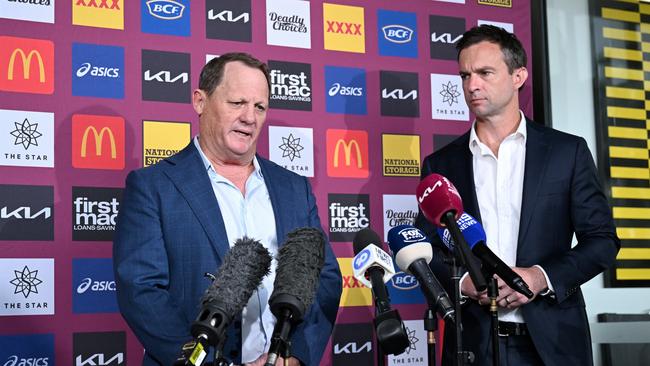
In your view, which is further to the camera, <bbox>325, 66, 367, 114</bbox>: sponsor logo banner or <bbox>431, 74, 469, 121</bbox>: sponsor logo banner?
<bbox>431, 74, 469, 121</bbox>: sponsor logo banner

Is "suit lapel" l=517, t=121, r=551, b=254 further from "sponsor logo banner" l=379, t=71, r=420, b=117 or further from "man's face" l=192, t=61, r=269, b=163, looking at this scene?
"sponsor logo banner" l=379, t=71, r=420, b=117

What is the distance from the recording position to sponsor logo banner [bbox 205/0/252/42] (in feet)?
12.6

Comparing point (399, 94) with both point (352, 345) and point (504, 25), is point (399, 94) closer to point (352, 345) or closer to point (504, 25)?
point (504, 25)

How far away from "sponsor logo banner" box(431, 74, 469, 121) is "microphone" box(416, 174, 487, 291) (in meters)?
1.97

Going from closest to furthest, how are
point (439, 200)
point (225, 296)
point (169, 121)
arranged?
point (225, 296) → point (439, 200) → point (169, 121)

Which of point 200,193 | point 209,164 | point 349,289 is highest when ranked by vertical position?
point 209,164

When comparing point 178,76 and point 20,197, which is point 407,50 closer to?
point 178,76

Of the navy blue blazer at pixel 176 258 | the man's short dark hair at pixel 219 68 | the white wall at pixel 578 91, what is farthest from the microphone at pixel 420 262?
the white wall at pixel 578 91

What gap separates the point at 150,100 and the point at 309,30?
2.88ft

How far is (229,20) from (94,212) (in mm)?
1104

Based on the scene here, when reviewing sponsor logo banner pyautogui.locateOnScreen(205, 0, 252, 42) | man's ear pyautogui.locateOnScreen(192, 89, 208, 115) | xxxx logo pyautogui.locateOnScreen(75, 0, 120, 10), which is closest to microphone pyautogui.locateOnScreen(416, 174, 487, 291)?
man's ear pyautogui.locateOnScreen(192, 89, 208, 115)

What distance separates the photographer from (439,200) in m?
2.26

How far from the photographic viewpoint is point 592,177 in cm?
302

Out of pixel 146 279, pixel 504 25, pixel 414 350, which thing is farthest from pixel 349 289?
pixel 504 25
